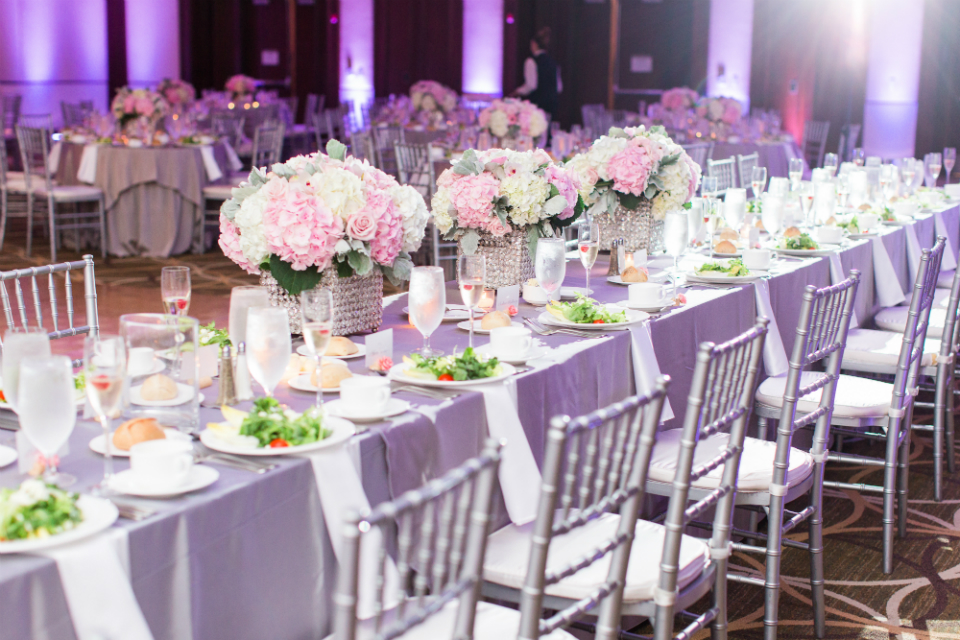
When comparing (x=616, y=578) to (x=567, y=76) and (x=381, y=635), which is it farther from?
(x=567, y=76)

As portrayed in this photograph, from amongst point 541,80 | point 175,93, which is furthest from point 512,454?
point 541,80

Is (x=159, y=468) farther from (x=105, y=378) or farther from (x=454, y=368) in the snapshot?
(x=454, y=368)

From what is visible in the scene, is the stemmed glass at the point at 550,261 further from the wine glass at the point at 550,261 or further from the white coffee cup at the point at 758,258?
the white coffee cup at the point at 758,258

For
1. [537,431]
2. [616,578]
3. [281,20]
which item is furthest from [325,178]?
[281,20]

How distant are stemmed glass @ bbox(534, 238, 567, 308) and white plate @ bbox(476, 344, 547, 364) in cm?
32

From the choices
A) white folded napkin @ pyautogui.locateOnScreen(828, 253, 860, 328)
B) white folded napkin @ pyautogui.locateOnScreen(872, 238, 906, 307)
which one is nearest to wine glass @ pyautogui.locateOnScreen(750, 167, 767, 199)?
white folded napkin @ pyautogui.locateOnScreen(872, 238, 906, 307)

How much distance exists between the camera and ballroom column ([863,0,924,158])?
12.8 meters

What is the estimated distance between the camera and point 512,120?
26.4 ft

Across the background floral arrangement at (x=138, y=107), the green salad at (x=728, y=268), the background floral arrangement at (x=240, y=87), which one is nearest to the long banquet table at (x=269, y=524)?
the green salad at (x=728, y=268)

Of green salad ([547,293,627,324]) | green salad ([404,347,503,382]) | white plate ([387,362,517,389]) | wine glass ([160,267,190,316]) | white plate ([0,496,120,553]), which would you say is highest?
wine glass ([160,267,190,316])

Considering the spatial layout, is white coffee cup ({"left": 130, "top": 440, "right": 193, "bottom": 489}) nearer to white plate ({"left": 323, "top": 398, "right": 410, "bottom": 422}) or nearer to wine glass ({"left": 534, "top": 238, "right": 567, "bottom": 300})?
white plate ({"left": 323, "top": 398, "right": 410, "bottom": 422})

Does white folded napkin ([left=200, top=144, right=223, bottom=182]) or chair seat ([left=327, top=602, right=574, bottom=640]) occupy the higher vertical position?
white folded napkin ([left=200, top=144, right=223, bottom=182])

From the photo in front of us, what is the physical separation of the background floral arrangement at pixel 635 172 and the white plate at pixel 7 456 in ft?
7.06

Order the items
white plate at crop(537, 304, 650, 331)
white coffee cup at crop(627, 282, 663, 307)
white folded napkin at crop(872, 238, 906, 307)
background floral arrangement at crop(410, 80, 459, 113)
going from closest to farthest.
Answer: white plate at crop(537, 304, 650, 331), white coffee cup at crop(627, 282, 663, 307), white folded napkin at crop(872, 238, 906, 307), background floral arrangement at crop(410, 80, 459, 113)
